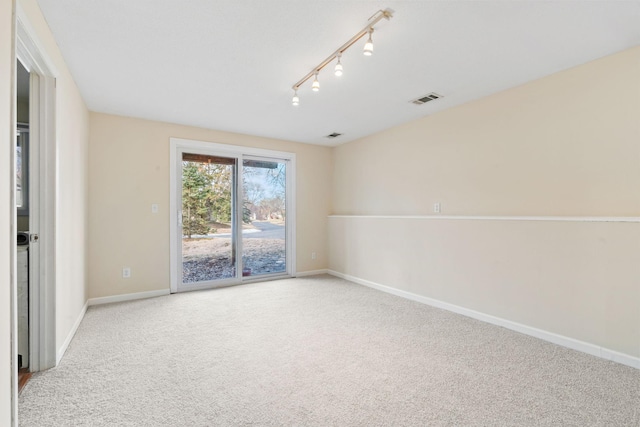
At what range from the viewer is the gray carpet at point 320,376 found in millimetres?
1595

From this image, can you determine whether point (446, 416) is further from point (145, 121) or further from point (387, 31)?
point (145, 121)

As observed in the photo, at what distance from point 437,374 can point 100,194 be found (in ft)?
13.5

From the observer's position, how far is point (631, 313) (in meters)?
2.15

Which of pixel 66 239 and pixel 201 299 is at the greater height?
pixel 66 239

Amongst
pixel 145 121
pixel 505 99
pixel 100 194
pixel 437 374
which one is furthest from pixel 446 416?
pixel 145 121

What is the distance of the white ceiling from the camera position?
71.7 inches

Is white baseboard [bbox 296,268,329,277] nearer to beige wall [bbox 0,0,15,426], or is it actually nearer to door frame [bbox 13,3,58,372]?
door frame [bbox 13,3,58,372]

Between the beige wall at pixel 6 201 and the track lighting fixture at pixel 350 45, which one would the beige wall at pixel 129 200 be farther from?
the beige wall at pixel 6 201

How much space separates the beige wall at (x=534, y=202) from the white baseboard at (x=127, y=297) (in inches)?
122

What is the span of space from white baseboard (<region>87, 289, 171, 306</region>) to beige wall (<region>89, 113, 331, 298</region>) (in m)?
0.05

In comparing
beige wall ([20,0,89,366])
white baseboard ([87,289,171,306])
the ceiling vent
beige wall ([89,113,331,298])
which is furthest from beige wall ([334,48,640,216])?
beige wall ([20,0,89,366])

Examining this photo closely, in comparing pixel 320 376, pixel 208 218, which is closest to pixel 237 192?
pixel 208 218

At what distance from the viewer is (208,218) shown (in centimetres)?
439

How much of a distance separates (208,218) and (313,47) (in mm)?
3033
